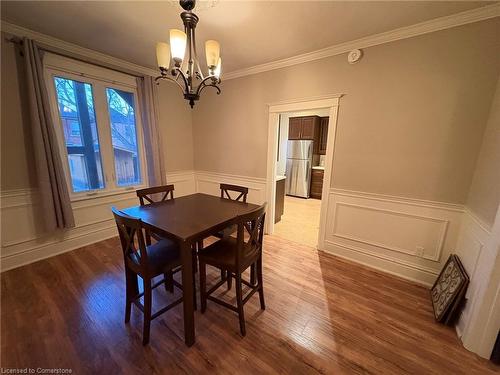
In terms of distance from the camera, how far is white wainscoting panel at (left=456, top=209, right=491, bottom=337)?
4.70ft

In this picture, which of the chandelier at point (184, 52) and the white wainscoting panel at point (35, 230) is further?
the white wainscoting panel at point (35, 230)

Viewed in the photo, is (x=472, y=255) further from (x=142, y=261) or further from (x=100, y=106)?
(x=100, y=106)

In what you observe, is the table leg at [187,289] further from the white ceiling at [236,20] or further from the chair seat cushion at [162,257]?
the white ceiling at [236,20]

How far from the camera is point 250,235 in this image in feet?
5.07

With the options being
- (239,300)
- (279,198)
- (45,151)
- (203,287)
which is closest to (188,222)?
(203,287)

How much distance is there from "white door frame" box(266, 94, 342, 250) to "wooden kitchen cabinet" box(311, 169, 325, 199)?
9.02ft

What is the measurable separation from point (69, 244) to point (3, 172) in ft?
3.57

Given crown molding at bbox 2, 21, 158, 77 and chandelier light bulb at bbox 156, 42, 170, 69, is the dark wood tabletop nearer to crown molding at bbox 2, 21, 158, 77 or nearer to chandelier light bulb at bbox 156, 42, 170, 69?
chandelier light bulb at bbox 156, 42, 170, 69

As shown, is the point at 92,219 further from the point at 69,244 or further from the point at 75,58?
the point at 75,58

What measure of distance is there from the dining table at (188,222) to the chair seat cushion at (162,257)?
19 cm

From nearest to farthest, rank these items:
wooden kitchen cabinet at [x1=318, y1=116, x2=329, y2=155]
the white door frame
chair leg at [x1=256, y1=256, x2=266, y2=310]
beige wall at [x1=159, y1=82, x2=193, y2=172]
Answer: chair leg at [x1=256, y1=256, x2=266, y2=310] → the white door frame → beige wall at [x1=159, y1=82, x2=193, y2=172] → wooden kitchen cabinet at [x1=318, y1=116, x2=329, y2=155]

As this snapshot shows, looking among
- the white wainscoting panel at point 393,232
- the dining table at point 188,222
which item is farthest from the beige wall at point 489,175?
the dining table at point 188,222

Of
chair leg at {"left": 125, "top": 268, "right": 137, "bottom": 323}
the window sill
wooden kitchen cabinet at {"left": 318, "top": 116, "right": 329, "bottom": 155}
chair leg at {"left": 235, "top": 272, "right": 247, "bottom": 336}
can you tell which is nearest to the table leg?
chair leg at {"left": 235, "top": 272, "right": 247, "bottom": 336}

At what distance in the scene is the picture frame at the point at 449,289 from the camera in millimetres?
1578
